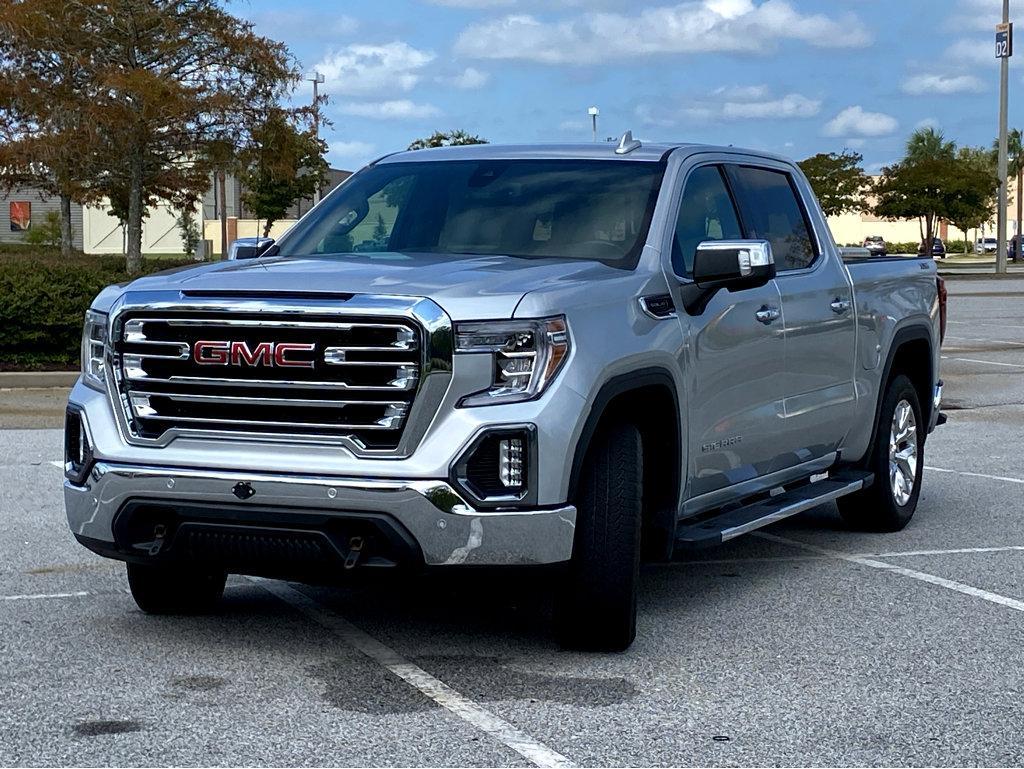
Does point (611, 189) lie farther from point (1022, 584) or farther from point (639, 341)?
point (1022, 584)

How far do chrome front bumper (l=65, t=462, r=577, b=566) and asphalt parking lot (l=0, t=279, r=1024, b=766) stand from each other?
0.25 metres

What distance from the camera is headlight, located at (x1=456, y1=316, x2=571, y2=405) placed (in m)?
5.45

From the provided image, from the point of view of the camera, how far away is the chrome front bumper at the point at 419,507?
5.38m

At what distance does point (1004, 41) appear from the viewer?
159 ft

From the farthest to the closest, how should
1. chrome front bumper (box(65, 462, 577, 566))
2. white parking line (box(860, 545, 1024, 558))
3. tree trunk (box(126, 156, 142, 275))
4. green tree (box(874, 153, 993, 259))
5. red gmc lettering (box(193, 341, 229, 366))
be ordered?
green tree (box(874, 153, 993, 259)) → tree trunk (box(126, 156, 142, 275)) → white parking line (box(860, 545, 1024, 558)) → red gmc lettering (box(193, 341, 229, 366)) → chrome front bumper (box(65, 462, 577, 566))

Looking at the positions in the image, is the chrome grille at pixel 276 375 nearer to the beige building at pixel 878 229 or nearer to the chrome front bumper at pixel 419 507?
the chrome front bumper at pixel 419 507

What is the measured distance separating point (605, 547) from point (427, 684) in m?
0.79

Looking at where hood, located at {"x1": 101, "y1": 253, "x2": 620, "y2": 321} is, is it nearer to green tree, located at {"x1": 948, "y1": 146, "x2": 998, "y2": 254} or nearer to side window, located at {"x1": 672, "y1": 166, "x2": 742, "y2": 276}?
side window, located at {"x1": 672, "y1": 166, "x2": 742, "y2": 276}

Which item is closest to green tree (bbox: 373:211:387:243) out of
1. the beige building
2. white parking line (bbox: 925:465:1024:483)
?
white parking line (bbox: 925:465:1024:483)

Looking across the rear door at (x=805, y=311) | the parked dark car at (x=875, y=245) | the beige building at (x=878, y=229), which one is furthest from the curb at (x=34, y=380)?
the beige building at (x=878, y=229)

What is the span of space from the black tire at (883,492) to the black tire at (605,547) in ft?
10.3

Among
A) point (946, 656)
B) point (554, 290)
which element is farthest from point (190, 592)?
point (946, 656)

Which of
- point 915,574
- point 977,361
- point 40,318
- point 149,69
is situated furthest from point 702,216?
point 149,69

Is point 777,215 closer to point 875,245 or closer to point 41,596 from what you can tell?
point 41,596
